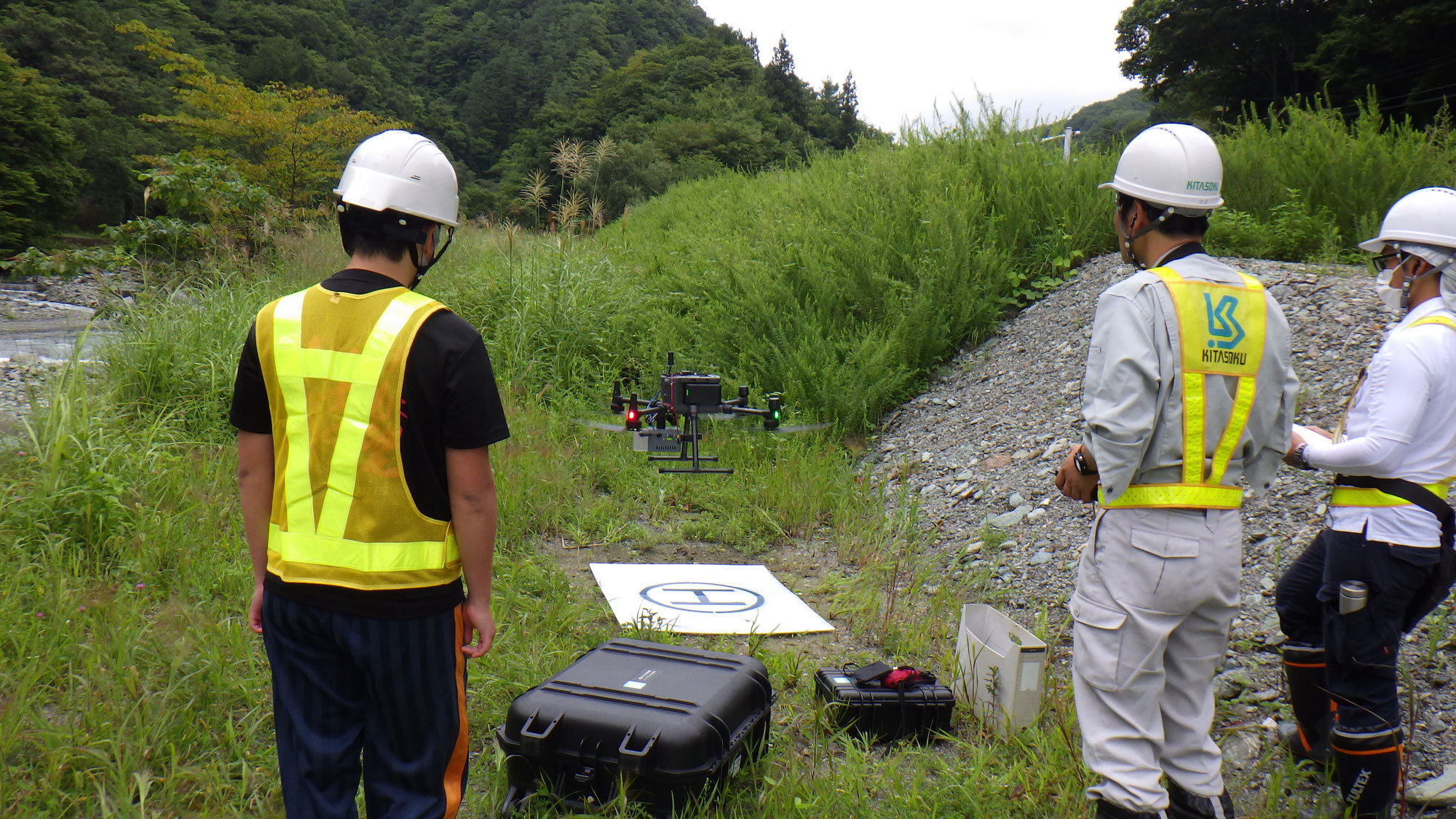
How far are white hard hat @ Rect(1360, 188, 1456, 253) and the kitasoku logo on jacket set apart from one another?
0.77 meters

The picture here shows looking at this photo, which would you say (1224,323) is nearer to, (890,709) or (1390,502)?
(1390,502)

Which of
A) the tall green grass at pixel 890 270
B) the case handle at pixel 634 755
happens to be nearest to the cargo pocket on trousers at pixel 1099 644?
the case handle at pixel 634 755

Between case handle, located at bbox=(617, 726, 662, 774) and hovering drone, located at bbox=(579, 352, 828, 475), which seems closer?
case handle, located at bbox=(617, 726, 662, 774)

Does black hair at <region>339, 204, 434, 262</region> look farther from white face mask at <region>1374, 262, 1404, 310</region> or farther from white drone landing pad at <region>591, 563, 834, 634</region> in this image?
white face mask at <region>1374, 262, 1404, 310</region>


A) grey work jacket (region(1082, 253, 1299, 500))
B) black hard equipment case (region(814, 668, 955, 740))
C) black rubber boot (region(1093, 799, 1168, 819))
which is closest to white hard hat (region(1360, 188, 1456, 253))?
grey work jacket (region(1082, 253, 1299, 500))

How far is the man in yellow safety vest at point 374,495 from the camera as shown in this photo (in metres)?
1.84

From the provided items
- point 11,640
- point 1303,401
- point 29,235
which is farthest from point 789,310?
point 29,235

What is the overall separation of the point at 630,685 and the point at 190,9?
37.8m

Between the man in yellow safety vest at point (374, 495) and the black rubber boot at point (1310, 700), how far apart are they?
2557 millimetres

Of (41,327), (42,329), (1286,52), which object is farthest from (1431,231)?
(1286,52)

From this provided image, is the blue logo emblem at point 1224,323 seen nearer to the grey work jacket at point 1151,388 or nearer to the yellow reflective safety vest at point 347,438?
the grey work jacket at point 1151,388

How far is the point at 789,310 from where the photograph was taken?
7820 mm

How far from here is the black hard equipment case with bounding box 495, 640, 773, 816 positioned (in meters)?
2.52

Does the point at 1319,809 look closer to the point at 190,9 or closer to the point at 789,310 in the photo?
the point at 789,310
